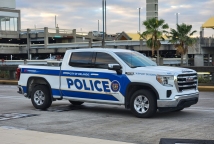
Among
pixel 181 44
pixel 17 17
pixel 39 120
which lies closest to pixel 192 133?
pixel 39 120

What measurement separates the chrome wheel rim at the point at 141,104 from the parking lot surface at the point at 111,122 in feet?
0.92

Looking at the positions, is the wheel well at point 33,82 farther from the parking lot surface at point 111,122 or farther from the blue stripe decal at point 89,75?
the parking lot surface at point 111,122

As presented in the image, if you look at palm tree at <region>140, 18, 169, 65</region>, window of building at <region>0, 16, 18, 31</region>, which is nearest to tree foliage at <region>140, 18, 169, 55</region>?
palm tree at <region>140, 18, 169, 65</region>

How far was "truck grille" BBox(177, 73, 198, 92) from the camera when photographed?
10914mm

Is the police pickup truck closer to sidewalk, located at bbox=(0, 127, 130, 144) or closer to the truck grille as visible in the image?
the truck grille

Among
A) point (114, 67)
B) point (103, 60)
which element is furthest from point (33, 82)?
point (114, 67)

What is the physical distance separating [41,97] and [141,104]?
3.87m

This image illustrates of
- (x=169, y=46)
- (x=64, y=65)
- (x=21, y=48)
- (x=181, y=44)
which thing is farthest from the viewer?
(x=21, y=48)

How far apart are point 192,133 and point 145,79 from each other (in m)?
2.66

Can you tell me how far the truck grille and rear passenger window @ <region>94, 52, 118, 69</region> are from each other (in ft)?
6.61

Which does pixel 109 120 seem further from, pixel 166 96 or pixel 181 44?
pixel 181 44

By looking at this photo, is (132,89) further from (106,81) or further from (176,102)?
(176,102)

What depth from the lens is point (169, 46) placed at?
6062cm

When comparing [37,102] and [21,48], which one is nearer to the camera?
[37,102]
